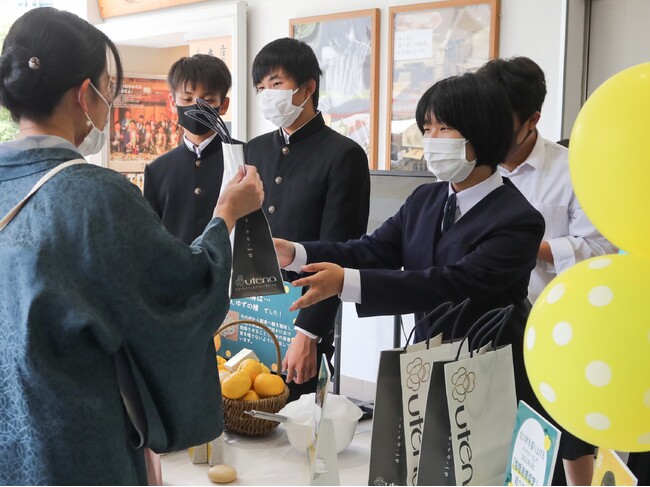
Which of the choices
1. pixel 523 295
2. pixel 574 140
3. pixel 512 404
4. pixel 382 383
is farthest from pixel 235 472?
pixel 574 140

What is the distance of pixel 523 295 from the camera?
1788mm

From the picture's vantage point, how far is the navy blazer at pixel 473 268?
166 centimetres

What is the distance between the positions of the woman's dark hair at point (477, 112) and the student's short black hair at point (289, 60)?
26.7 inches

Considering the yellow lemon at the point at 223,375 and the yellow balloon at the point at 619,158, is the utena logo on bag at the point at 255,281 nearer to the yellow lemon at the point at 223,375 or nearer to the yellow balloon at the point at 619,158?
the yellow lemon at the point at 223,375

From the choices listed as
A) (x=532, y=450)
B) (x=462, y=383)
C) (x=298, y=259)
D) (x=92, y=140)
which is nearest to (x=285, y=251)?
(x=298, y=259)

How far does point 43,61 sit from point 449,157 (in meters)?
0.90

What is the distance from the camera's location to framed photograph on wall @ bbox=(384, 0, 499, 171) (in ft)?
11.6

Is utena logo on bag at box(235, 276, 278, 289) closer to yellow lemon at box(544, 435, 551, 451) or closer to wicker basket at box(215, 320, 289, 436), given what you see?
wicker basket at box(215, 320, 289, 436)

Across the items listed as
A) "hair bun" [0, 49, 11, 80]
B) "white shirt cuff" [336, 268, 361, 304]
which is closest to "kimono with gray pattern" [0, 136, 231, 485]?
"hair bun" [0, 49, 11, 80]

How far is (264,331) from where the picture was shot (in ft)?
6.91

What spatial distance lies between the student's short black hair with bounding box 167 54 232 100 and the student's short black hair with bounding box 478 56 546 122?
30.6 inches

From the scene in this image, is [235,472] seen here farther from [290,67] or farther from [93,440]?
[290,67]

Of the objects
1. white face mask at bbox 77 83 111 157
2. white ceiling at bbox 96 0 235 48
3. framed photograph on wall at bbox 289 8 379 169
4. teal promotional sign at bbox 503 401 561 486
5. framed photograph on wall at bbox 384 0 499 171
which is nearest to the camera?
teal promotional sign at bbox 503 401 561 486

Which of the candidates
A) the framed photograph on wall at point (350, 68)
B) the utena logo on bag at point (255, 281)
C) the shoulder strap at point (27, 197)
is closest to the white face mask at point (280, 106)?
the utena logo on bag at point (255, 281)
